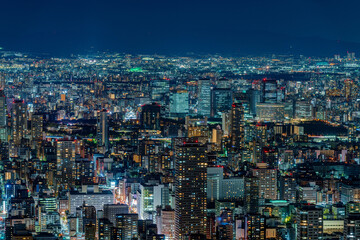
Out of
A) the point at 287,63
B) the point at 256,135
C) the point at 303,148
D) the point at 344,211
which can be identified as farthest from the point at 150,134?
the point at 344,211

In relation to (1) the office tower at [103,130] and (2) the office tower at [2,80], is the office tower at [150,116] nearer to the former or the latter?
(1) the office tower at [103,130]

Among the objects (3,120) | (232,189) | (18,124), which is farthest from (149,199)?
(3,120)

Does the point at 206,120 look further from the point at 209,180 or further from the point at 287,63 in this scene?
the point at 209,180

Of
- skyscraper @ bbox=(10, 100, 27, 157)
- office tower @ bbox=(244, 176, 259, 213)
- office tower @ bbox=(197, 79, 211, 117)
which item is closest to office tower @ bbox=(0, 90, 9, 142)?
skyscraper @ bbox=(10, 100, 27, 157)

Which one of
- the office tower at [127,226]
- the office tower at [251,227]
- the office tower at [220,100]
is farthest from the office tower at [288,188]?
the office tower at [220,100]

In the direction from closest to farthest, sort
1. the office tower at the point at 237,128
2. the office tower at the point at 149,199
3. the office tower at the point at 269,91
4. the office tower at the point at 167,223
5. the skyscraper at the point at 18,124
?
the office tower at the point at 167,223 → the office tower at the point at 149,199 → the office tower at the point at 237,128 → the skyscraper at the point at 18,124 → the office tower at the point at 269,91

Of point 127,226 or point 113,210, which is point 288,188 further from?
point 127,226
